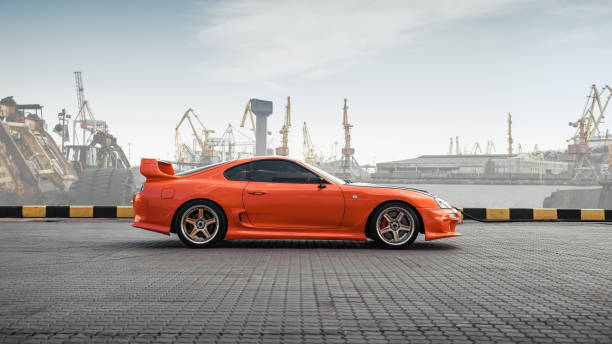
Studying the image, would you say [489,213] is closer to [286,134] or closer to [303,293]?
[303,293]

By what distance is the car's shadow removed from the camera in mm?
6469

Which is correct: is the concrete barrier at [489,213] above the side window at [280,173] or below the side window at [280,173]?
below

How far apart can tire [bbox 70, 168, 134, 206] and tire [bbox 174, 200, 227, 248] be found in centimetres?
2735

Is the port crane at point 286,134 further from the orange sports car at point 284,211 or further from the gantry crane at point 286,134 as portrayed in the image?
the orange sports car at point 284,211

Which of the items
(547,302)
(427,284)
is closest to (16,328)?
(427,284)

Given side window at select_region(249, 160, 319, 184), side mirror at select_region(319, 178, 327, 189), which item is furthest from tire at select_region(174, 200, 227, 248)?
side mirror at select_region(319, 178, 327, 189)

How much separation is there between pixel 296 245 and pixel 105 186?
27.8 metres

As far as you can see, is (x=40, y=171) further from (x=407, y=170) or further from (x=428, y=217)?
Result: (x=407, y=170)

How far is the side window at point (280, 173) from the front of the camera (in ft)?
21.1

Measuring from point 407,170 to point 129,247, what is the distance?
123 m

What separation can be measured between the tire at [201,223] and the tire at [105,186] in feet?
89.7

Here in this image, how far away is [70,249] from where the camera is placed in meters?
6.16

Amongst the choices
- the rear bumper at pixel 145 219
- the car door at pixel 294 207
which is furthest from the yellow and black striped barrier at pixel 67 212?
the car door at pixel 294 207

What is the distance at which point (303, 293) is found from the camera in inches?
147
